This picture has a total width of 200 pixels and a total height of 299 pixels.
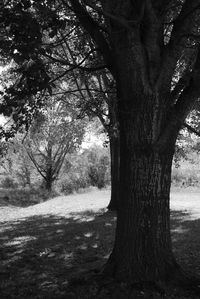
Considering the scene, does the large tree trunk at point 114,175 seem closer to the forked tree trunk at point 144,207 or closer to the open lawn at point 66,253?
the open lawn at point 66,253

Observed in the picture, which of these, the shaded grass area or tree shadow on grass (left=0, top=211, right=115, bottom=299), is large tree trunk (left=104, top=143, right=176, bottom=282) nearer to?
the shaded grass area

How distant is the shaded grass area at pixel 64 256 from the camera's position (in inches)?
232

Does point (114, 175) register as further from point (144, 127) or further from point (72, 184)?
point (72, 184)

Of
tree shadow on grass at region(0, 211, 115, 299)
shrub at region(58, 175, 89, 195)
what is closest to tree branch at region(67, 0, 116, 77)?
tree shadow on grass at region(0, 211, 115, 299)

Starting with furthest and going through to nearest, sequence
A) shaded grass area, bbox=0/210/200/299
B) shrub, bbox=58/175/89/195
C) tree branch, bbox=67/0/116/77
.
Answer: shrub, bbox=58/175/89/195 < tree branch, bbox=67/0/116/77 < shaded grass area, bbox=0/210/200/299

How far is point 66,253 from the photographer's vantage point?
9039 millimetres

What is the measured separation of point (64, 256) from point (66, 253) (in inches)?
13.3

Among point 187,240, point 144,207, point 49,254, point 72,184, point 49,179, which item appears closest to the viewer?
point 144,207

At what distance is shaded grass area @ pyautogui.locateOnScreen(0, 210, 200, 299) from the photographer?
5891 mm

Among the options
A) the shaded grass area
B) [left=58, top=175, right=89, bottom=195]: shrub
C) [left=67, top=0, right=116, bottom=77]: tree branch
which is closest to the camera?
the shaded grass area

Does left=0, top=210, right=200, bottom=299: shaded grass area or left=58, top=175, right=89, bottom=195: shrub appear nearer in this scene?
left=0, top=210, right=200, bottom=299: shaded grass area

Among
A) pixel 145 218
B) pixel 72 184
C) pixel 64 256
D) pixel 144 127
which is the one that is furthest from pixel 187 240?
pixel 72 184

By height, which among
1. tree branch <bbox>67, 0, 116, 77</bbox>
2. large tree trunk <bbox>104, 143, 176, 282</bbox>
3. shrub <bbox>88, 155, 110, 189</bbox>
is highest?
tree branch <bbox>67, 0, 116, 77</bbox>

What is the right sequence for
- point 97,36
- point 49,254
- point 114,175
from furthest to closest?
point 114,175
point 49,254
point 97,36
